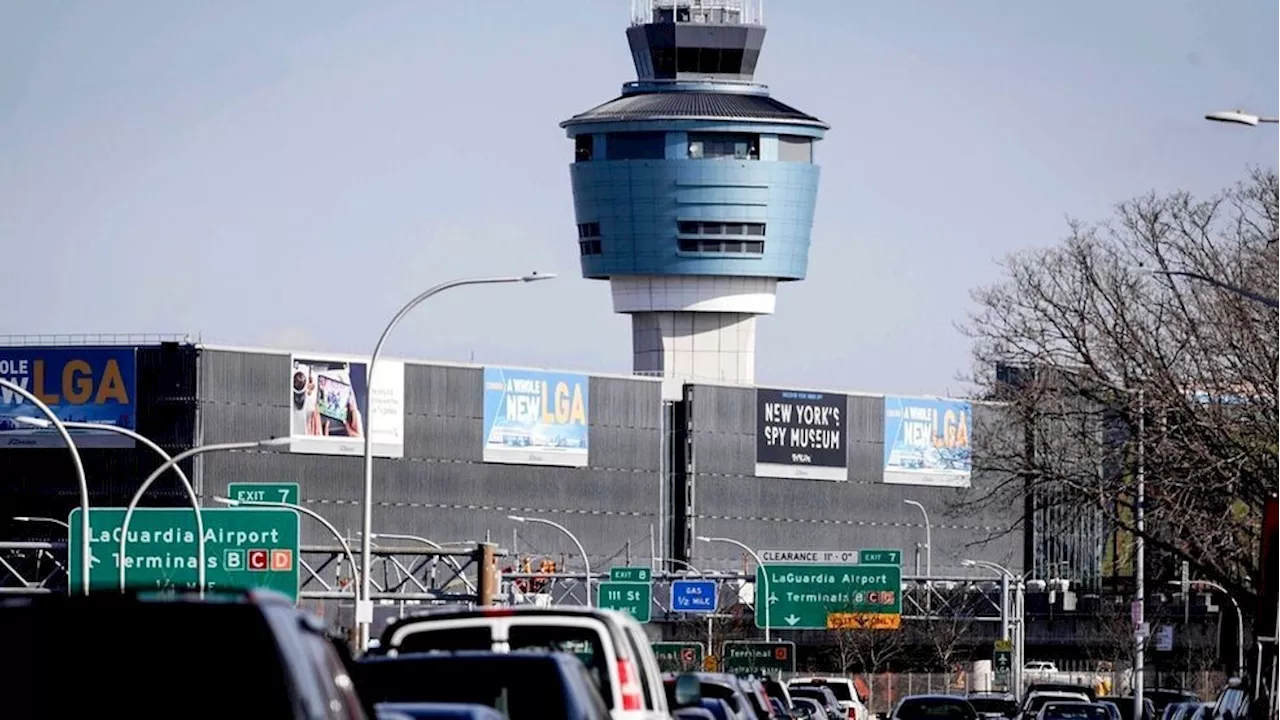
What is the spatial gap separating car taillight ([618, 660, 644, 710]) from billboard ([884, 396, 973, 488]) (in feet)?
453

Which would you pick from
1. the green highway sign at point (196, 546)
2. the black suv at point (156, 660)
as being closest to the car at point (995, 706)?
the green highway sign at point (196, 546)

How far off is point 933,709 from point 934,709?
0.12ft

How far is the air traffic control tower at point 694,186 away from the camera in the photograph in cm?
16075

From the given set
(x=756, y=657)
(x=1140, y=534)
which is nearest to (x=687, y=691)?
(x=1140, y=534)

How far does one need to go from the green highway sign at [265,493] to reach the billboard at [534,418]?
→ 7246cm

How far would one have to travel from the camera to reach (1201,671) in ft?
338

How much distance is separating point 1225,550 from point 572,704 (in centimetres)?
3768

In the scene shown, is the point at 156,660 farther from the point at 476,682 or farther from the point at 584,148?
the point at 584,148

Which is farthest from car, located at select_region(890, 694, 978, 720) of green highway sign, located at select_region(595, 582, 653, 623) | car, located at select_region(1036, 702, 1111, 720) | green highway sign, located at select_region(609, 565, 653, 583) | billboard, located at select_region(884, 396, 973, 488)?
billboard, located at select_region(884, 396, 973, 488)

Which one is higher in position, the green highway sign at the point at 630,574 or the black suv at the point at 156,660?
the black suv at the point at 156,660

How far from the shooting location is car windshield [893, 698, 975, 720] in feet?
134

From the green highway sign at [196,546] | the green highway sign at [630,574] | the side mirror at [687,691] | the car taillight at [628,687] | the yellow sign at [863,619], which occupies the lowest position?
the yellow sign at [863,619]

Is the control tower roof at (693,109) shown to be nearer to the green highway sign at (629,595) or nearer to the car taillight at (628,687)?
the green highway sign at (629,595)

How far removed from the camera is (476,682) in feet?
45.9
